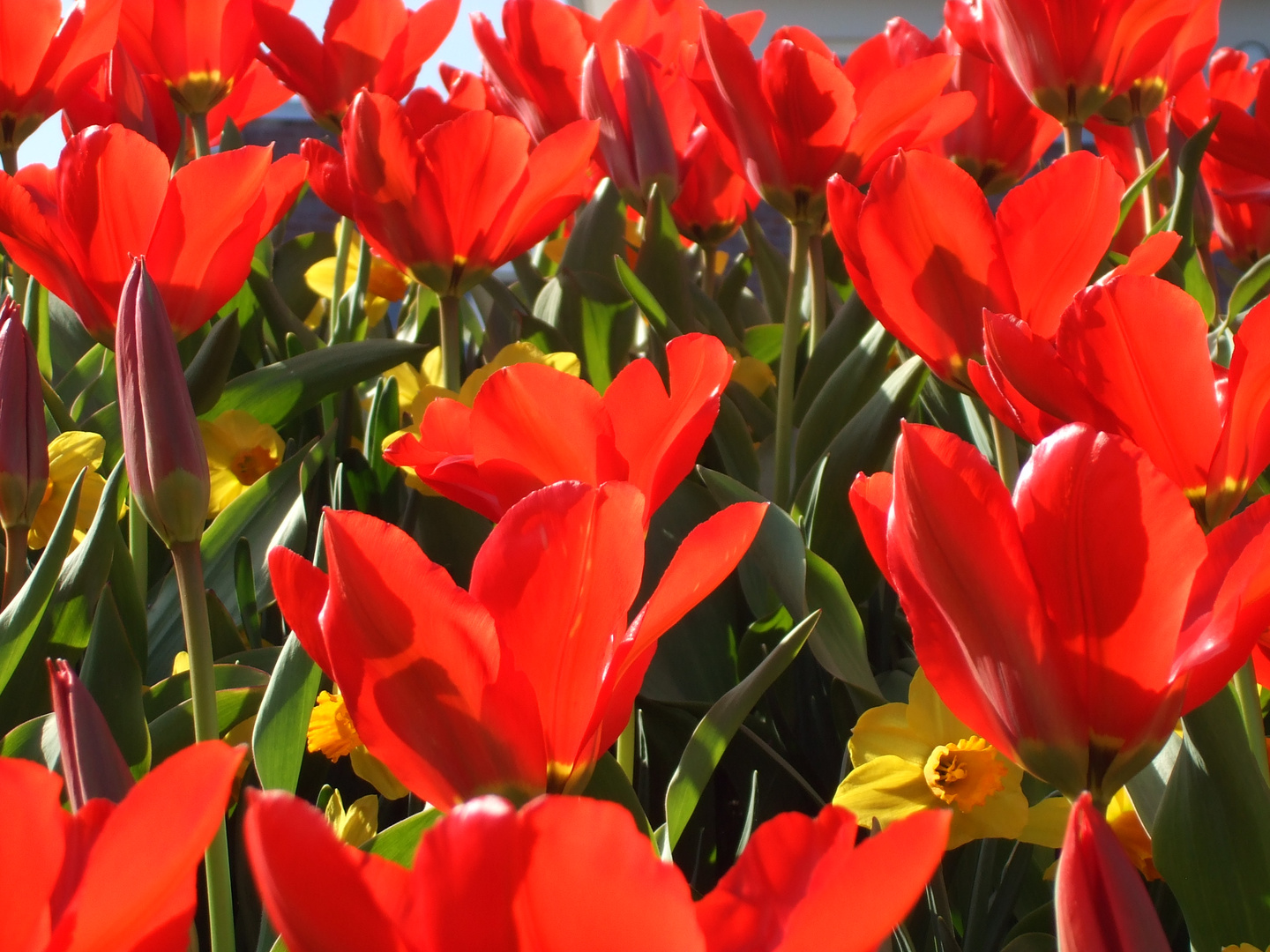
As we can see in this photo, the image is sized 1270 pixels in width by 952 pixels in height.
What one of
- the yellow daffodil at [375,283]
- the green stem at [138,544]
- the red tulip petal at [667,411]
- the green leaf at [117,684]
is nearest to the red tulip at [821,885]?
the red tulip petal at [667,411]

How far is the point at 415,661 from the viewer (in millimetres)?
315

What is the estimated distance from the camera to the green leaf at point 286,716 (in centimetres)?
43

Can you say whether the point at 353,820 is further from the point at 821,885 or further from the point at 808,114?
the point at 808,114

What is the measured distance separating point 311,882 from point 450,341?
0.59m

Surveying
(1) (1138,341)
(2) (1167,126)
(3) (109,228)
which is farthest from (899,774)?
(2) (1167,126)

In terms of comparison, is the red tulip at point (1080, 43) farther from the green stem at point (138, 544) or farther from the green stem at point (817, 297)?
the green stem at point (138, 544)

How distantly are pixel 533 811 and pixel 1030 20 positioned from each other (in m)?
0.74

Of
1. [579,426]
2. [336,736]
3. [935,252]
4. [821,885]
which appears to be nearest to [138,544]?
[336,736]

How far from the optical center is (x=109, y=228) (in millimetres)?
610

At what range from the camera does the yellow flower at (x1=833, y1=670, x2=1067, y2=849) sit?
45 cm

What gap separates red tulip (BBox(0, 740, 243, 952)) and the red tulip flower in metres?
0.01

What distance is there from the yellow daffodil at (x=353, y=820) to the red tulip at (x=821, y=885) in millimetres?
248

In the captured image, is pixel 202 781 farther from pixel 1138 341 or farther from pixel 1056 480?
pixel 1138 341

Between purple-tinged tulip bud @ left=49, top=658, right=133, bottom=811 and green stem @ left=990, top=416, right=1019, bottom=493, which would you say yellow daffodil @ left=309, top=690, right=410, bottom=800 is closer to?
purple-tinged tulip bud @ left=49, top=658, right=133, bottom=811
